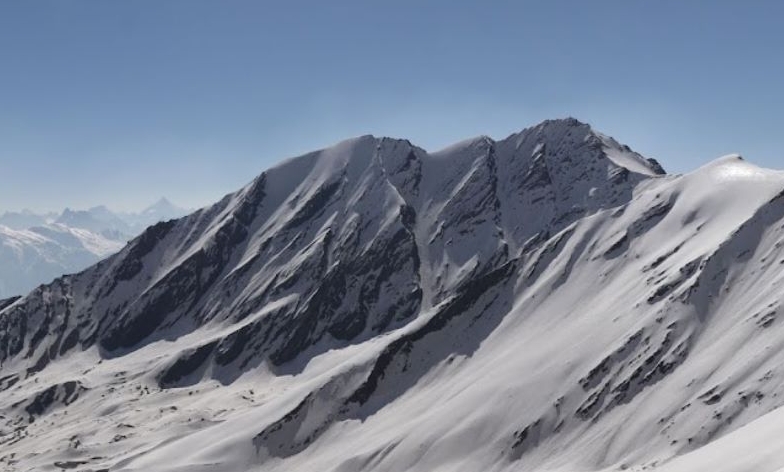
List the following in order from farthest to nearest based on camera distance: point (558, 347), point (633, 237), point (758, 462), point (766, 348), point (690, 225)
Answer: point (633, 237) → point (690, 225) → point (558, 347) → point (766, 348) → point (758, 462)

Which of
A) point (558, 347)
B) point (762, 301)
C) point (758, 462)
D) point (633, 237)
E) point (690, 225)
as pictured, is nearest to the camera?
point (758, 462)

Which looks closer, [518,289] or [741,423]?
[741,423]

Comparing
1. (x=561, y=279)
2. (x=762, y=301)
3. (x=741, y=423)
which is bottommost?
(x=741, y=423)

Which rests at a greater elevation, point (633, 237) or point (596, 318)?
point (633, 237)

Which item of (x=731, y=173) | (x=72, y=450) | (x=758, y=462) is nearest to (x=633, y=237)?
(x=731, y=173)

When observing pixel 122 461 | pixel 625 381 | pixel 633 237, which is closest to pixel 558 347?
pixel 625 381

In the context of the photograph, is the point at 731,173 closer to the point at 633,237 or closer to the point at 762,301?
the point at 633,237

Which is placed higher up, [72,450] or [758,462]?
[72,450]

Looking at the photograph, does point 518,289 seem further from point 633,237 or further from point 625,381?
point 625,381

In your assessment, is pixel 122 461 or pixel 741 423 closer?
pixel 741 423
